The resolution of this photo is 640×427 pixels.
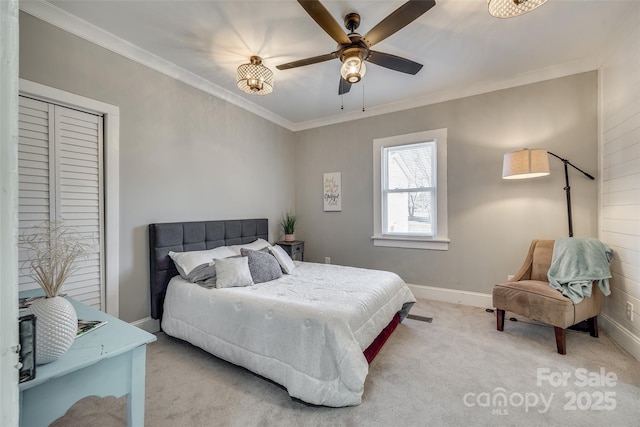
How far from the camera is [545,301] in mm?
2344

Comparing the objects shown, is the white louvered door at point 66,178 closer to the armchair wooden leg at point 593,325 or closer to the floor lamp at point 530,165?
the floor lamp at point 530,165

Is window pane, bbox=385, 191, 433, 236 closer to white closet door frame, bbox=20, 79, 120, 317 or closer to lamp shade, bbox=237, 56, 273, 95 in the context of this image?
lamp shade, bbox=237, 56, 273, 95

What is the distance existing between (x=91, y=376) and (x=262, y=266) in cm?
169

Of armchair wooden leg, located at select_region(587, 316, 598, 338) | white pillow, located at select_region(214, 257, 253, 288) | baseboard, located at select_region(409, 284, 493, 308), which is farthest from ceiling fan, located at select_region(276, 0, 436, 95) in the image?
armchair wooden leg, located at select_region(587, 316, 598, 338)

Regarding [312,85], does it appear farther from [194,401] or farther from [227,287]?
[194,401]

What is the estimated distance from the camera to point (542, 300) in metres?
2.36

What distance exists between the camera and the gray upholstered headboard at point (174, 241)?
8.66 ft

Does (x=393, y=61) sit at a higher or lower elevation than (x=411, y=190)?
higher

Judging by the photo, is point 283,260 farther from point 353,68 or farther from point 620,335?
point 620,335

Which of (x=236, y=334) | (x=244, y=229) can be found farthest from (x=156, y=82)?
(x=236, y=334)

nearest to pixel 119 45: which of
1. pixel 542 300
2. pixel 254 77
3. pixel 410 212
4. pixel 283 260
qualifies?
pixel 254 77

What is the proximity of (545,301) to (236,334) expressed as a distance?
2594 millimetres

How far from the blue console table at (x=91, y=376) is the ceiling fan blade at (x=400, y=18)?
7.11ft

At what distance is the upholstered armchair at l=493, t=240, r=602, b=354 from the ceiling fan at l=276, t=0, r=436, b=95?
224cm
